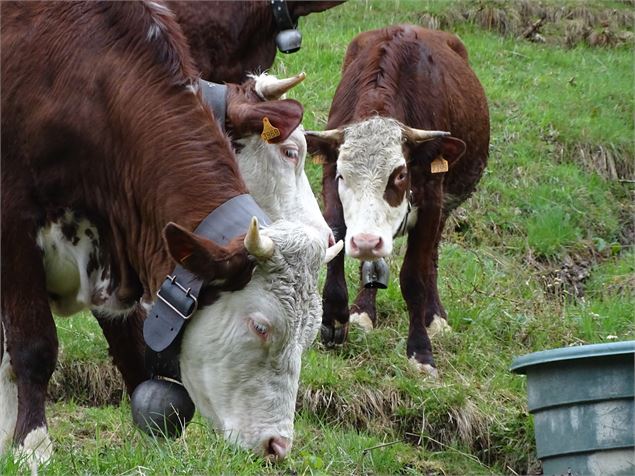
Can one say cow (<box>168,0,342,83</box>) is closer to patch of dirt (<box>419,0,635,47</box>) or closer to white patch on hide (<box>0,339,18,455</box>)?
white patch on hide (<box>0,339,18,455</box>)

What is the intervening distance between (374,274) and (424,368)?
2.59 ft

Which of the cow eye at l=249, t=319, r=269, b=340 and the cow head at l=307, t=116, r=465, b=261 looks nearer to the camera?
the cow eye at l=249, t=319, r=269, b=340

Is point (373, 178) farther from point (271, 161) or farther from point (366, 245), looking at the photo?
point (271, 161)

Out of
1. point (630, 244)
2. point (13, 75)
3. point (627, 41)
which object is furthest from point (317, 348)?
point (627, 41)

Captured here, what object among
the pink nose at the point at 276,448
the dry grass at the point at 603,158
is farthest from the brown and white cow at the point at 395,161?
the dry grass at the point at 603,158

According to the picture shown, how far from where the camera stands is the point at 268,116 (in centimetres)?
673

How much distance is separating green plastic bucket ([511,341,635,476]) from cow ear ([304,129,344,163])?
350cm

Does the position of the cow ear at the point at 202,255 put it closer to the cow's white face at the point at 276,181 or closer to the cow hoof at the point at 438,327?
the cow's white face at the point at 276,181

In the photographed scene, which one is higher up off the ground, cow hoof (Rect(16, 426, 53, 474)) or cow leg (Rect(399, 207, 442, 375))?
cow hoof (Rect(16, 426, 53, 474))

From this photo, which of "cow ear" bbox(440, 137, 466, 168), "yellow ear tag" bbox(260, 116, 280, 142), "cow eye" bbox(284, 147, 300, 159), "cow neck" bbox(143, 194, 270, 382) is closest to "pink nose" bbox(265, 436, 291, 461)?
"cow neck" bbox(143, 194, 270, 382)

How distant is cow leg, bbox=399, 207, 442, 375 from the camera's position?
9.03 m

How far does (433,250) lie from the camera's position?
1010 cm

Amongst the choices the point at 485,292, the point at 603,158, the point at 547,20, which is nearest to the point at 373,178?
the point at 485,292

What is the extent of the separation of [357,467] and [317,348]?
2.45 m
